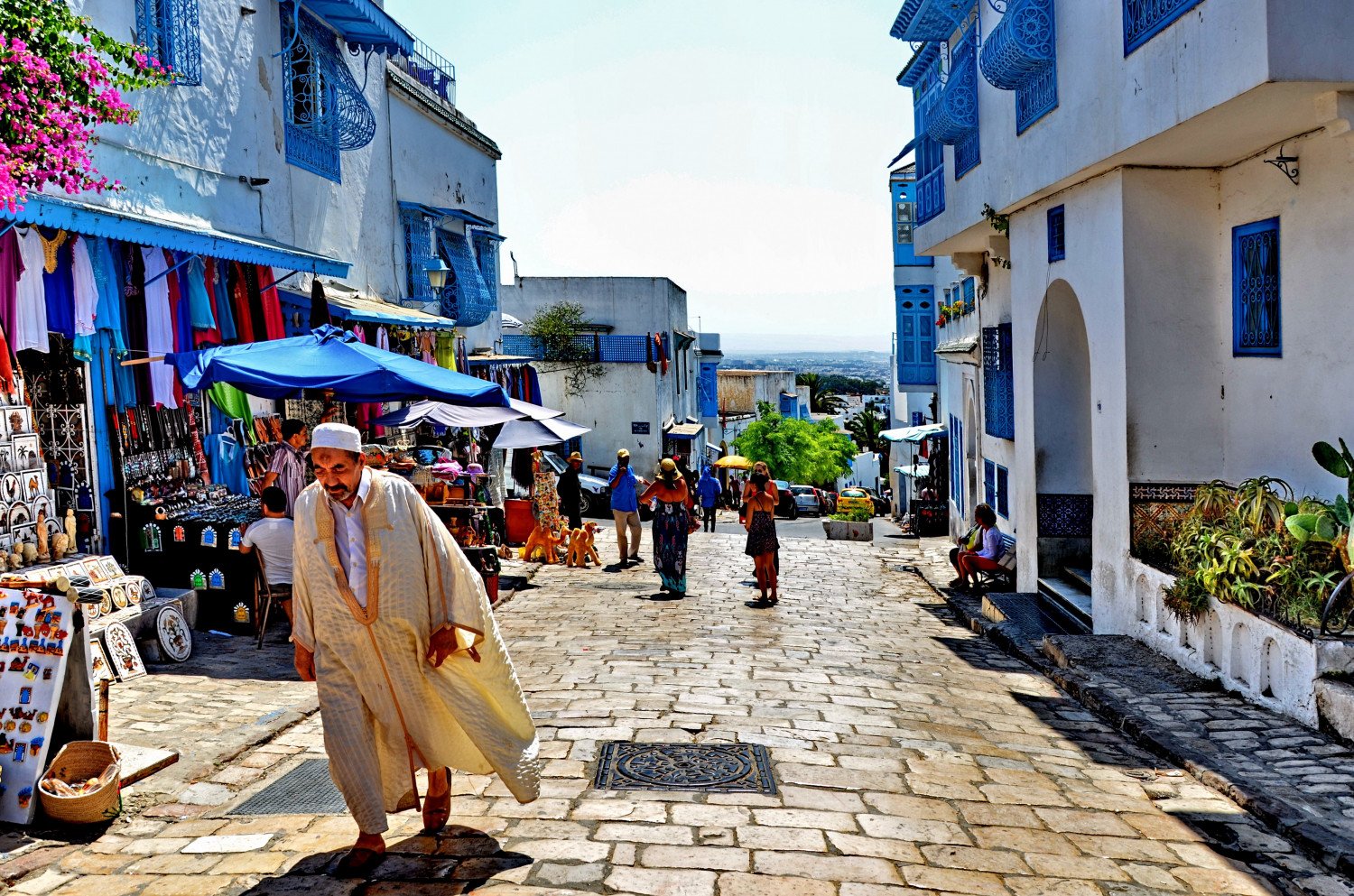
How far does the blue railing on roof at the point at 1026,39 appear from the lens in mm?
11977

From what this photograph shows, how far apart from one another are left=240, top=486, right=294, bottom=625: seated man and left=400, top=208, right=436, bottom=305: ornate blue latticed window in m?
10.7

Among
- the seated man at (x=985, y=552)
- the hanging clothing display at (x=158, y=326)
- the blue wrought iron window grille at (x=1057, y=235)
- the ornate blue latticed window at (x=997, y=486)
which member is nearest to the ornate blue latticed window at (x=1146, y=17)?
the blue wrought iron window grille at (x=1057, y=235)

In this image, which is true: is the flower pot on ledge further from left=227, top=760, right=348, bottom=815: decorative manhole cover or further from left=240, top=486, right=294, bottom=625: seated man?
left=227, top=760, right=348, bottom=815: decorative manhole cover

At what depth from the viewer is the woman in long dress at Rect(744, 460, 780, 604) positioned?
13.7 meters

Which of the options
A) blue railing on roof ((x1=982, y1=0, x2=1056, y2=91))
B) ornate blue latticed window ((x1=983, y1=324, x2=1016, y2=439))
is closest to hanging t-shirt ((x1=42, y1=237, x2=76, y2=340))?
blue railing on roof ((x1=982, y1=0, x2=1056, y2=91))

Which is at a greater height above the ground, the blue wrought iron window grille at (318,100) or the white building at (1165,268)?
the blue wrought iron window grille at (318,100)

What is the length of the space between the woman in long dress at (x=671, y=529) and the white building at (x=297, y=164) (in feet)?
14.1

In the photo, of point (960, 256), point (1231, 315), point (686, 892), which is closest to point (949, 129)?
point (960, 256)

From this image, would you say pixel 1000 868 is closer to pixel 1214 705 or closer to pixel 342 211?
pixel 1214 705

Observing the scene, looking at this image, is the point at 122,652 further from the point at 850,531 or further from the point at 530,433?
the point at 850,531

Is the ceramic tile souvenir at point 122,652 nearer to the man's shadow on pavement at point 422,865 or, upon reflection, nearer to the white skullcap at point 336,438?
the man's shadow on pavement at point 422,865

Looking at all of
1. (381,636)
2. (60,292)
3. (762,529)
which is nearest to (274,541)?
(60,292)

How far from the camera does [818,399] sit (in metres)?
114

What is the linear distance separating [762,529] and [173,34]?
311 inches
